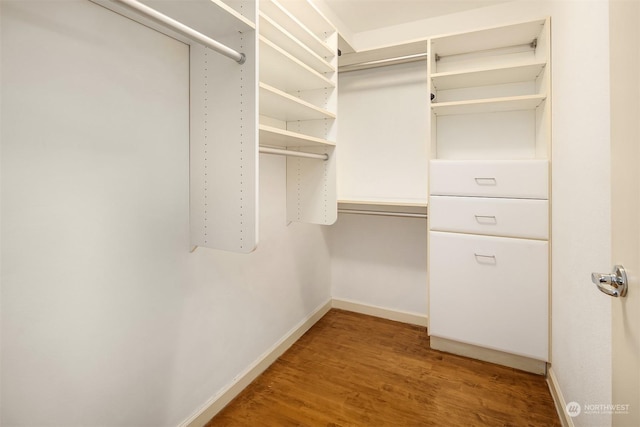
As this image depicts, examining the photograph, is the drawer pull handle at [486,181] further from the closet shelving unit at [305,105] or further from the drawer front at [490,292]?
the closet shelving unit at [305,105]

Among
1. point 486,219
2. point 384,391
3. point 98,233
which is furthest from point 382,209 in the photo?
point 98,233

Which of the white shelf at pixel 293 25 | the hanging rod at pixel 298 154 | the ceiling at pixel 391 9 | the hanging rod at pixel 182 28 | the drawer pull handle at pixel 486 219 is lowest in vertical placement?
the drawer pull handle at pixel 486 219

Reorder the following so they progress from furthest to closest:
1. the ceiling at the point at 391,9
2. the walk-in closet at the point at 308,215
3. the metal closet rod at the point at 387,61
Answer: the metal closet rod at the point at 387,61 < the ceiling at the point at 391,9 < the walk-in closet at the point at 308,215

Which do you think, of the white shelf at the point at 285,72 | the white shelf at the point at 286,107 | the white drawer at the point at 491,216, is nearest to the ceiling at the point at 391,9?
the white shelf at the point at 285,72

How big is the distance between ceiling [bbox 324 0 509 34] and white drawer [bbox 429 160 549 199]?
1.14m

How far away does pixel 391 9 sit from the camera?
7.66 feet

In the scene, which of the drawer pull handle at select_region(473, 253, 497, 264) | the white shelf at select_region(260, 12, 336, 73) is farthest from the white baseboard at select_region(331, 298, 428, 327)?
the white shelf at select_region(260, 12, 336, 73)

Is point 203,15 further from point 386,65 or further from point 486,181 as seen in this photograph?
point 386,65

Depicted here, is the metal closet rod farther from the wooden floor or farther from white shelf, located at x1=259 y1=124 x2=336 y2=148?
the wooden floor

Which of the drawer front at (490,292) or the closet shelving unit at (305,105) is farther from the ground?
the closet shelving unit at (305,105)

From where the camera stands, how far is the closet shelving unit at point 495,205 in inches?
74.6

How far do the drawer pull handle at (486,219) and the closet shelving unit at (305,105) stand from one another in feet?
2.96

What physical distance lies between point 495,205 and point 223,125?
1.63 metres

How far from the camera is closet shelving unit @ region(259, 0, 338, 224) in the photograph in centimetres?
170
